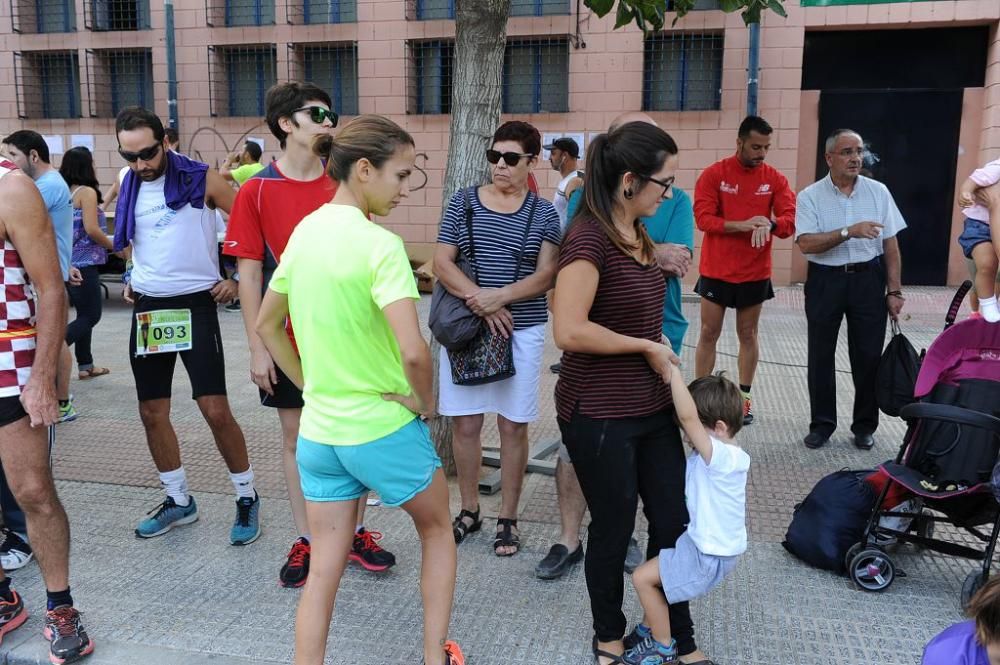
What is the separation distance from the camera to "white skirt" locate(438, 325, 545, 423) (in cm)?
411

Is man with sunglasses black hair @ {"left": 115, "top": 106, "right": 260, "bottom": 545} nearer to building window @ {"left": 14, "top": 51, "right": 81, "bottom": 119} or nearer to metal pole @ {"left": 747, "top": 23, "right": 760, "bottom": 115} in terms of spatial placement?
metal pole @ {"left": 747, "top": 23, "right": 760, "bottom": 115}

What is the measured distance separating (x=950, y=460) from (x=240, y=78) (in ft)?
43.6

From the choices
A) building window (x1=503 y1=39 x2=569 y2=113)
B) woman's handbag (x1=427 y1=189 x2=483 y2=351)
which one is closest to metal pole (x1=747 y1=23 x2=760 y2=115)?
building window (x1=503 y1=39 x2=569 y2=113)

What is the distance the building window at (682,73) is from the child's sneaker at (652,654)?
10.8m

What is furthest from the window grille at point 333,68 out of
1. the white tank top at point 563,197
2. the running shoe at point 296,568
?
the running shoe at point 296,568

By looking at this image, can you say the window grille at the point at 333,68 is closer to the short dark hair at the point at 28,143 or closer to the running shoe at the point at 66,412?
the running shoe at the point at 66,412

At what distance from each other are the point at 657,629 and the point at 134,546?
8.40 feet

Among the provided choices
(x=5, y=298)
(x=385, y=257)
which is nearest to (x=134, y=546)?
(x=5, y=298)

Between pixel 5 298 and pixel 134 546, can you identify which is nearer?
pixel 5 298

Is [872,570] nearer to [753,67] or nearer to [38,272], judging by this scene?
[38,272]

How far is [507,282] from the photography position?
4012 millimetres

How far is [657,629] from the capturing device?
308cm

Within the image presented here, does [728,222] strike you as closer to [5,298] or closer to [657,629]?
[657,629]

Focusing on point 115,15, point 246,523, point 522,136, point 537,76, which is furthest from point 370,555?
point 115,15
